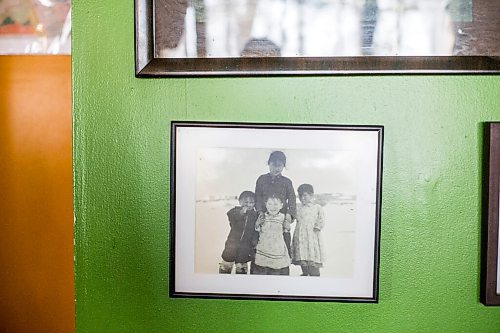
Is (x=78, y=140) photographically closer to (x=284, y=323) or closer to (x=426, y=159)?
(x=284, y=323)

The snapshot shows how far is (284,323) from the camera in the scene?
130 cm

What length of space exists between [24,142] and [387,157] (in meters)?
2.04

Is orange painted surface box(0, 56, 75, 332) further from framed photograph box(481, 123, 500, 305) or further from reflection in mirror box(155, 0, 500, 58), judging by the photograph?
framed photograph box(481, 123, 500, 305)

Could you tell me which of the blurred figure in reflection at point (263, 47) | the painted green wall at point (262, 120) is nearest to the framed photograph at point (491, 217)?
the painted green wall at point (262, 120)

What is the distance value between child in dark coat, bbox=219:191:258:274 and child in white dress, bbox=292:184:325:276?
0.12 m

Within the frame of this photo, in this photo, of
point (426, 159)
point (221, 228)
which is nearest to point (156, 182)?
point (221, 228)

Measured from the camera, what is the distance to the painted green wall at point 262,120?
1264 mm

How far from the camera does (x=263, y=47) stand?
125 cm

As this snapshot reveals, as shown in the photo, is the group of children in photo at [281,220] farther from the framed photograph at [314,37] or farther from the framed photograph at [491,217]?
the framed photograph at [491,217]

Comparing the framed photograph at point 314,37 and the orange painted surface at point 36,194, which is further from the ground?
the framed photograph at point 314,37

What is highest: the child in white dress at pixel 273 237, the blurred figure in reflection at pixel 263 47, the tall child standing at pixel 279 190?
the blurred figure in reflection at pixel 263 47

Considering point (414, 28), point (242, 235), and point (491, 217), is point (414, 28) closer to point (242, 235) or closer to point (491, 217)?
point (491, 217)

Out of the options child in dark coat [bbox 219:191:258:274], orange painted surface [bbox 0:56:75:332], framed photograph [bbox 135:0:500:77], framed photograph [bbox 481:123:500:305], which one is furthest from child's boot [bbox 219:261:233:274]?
orange painted surface [bbox 0:56:75:332]

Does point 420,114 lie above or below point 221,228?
above
